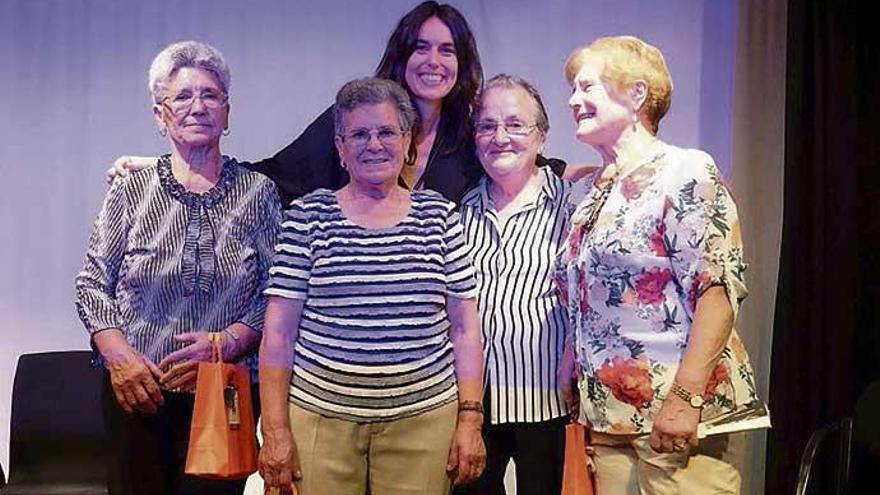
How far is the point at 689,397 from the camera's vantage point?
7.55 ft

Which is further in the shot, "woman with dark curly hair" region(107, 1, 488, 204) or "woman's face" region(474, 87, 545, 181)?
"woman with dark curly hair" region(107, 1, 488, 204)

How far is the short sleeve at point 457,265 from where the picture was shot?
2568 mm

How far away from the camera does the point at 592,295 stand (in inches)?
95.7

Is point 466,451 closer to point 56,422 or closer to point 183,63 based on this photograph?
point 183,63

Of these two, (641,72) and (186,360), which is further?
(186,360)

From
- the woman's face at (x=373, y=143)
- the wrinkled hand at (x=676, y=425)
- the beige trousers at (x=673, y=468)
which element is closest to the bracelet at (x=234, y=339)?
the woman's face at (x=373, y=143)

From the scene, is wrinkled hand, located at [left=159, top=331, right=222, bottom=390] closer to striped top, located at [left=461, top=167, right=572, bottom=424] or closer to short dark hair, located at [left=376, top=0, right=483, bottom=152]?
striped top, located at [left=461, top=167, right=572, bottom=424]

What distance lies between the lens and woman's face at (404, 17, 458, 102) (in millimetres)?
2982

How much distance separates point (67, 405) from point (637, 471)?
1830 mm

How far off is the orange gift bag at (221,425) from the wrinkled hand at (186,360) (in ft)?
0.10

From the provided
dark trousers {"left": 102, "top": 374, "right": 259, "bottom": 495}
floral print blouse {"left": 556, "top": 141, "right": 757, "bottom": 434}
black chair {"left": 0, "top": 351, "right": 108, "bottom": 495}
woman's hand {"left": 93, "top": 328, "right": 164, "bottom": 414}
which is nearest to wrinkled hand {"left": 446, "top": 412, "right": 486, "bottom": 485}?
floral print blouse {"left": 556, "top": 141, "right": 757, "bottom": 434}

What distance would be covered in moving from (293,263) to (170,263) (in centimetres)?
43

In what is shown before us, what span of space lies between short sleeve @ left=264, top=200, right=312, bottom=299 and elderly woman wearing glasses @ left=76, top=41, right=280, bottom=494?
297mm

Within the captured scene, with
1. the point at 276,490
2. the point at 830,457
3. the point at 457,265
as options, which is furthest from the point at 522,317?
the point at 830,457
